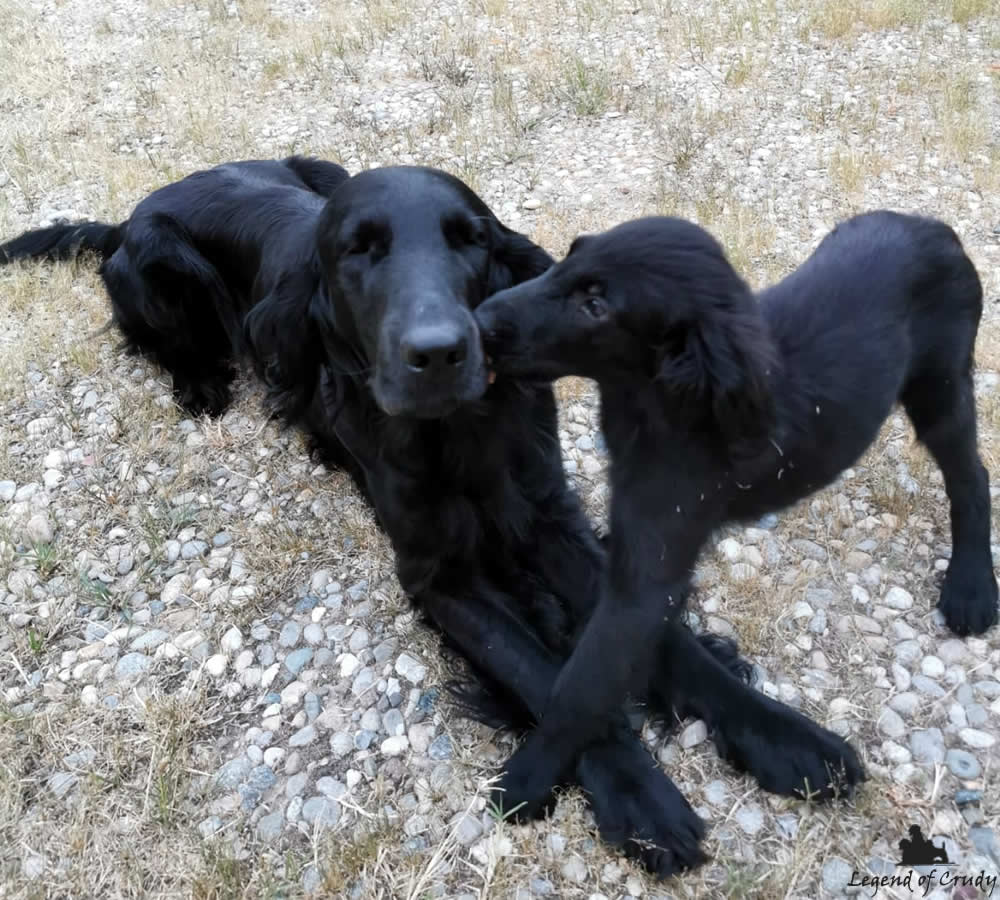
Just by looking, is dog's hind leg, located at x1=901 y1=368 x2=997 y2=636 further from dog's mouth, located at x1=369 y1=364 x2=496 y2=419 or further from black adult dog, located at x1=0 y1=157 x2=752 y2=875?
dog's mouth, located at x1=369 y1=364 x2=496 y2=419

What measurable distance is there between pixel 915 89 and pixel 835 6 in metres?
1.04

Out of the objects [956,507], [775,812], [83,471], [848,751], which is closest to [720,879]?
[775,812]

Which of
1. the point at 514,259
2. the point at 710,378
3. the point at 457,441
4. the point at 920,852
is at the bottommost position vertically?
the point at 920,852

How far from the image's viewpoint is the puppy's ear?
7.54 ft

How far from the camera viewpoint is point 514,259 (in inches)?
91.4

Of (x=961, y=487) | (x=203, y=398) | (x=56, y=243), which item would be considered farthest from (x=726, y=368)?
(x=56, y=243)

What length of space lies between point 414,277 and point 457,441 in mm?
489

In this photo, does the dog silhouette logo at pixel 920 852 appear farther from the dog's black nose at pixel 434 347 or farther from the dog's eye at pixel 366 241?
the dog's eye at pixel 366 241

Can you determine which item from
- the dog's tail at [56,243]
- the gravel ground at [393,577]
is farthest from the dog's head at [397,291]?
the dog's tail at [56,243]

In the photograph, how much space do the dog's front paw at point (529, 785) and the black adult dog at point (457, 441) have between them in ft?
0.14

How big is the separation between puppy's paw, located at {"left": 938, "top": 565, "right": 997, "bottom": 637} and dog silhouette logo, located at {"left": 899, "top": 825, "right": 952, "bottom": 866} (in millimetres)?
610

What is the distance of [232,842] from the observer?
6.51 ft

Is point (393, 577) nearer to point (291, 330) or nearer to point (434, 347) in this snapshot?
point (291, 330)

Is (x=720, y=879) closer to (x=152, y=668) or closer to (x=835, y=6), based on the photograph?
(x=152, y=668)
